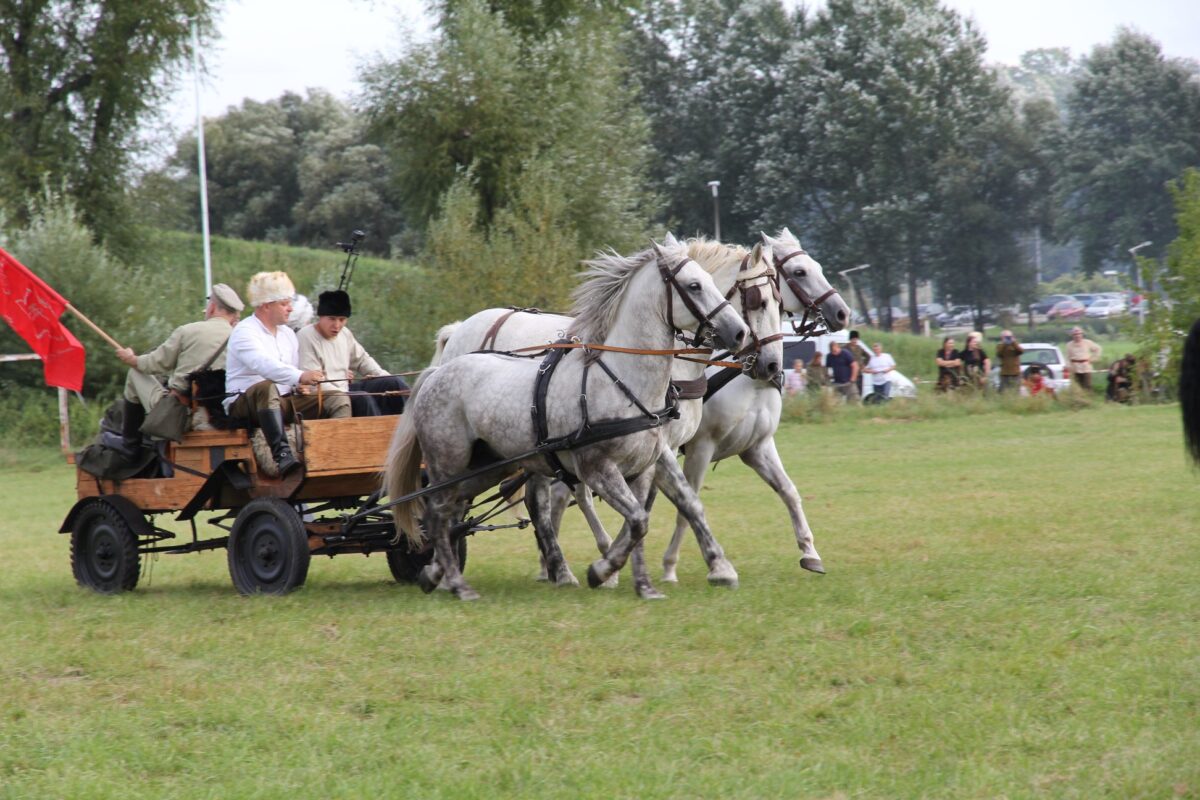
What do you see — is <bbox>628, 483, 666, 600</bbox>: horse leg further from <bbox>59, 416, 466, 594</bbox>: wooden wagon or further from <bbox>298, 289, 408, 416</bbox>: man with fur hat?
<bbox>298, 289, 408, 416</bbox>: man with fur hat

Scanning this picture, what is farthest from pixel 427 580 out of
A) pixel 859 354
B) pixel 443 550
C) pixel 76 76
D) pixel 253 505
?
pixel 76 76

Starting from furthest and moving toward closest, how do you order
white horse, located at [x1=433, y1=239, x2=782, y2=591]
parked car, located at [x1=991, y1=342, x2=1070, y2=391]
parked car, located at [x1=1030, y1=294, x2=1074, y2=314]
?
parked car, located at [x1=1030, y1=294, x2=1074, y2=314]
parked car, located at [x1=991, y1=342, x2=1070, y2=391]
white horse, located at [x1=433, y1=239, x2=782, y2=591]

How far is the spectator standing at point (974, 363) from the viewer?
995 inches

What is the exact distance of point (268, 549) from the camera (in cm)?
887

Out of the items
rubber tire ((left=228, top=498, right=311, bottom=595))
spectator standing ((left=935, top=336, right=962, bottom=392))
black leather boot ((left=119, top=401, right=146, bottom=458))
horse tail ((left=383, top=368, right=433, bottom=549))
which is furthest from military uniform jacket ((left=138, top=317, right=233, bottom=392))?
spectator standing ((left=935, top=336, right=962, bottom=392))

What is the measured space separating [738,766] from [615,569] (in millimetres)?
3435

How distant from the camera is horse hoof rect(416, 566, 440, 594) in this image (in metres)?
8.94

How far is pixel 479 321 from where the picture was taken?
34.2 feet

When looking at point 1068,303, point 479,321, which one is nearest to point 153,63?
point 479,321

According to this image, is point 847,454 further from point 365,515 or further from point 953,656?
point 953,656

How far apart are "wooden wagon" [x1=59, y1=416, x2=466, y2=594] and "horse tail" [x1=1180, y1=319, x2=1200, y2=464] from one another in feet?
15.8

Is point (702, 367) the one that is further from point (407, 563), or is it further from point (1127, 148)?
point (1127, 148)

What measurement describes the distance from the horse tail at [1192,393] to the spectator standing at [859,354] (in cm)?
2022

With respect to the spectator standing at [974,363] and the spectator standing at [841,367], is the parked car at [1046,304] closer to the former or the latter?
the spectator standing at [974,363]
